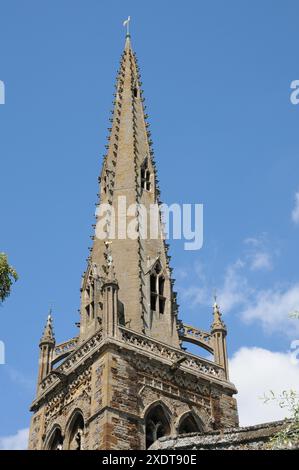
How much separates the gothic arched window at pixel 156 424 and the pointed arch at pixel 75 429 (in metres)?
2.22

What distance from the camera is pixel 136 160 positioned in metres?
40.3

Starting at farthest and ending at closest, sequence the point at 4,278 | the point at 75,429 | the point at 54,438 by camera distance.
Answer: the point at 54,438 < the point at 75,429 < the point at 4,278

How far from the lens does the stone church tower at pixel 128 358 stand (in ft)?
100.0

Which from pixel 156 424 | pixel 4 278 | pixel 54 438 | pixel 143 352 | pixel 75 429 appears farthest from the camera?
pixel 54 438

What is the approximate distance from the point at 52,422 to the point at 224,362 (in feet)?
22.9

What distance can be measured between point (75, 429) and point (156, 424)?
2.84m

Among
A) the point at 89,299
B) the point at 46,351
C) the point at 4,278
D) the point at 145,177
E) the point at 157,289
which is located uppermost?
the point at 145,177

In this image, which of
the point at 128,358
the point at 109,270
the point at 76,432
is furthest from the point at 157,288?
the point at 76,432

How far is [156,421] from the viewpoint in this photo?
31328 mm

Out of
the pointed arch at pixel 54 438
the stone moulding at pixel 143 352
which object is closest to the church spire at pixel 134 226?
the stone moulding at pixel 143 352

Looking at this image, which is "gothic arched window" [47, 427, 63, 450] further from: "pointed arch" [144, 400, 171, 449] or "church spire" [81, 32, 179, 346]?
"church spire" [81, 32, 179, 346]

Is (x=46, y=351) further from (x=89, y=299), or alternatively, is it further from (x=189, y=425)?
(x=189, y=425)
